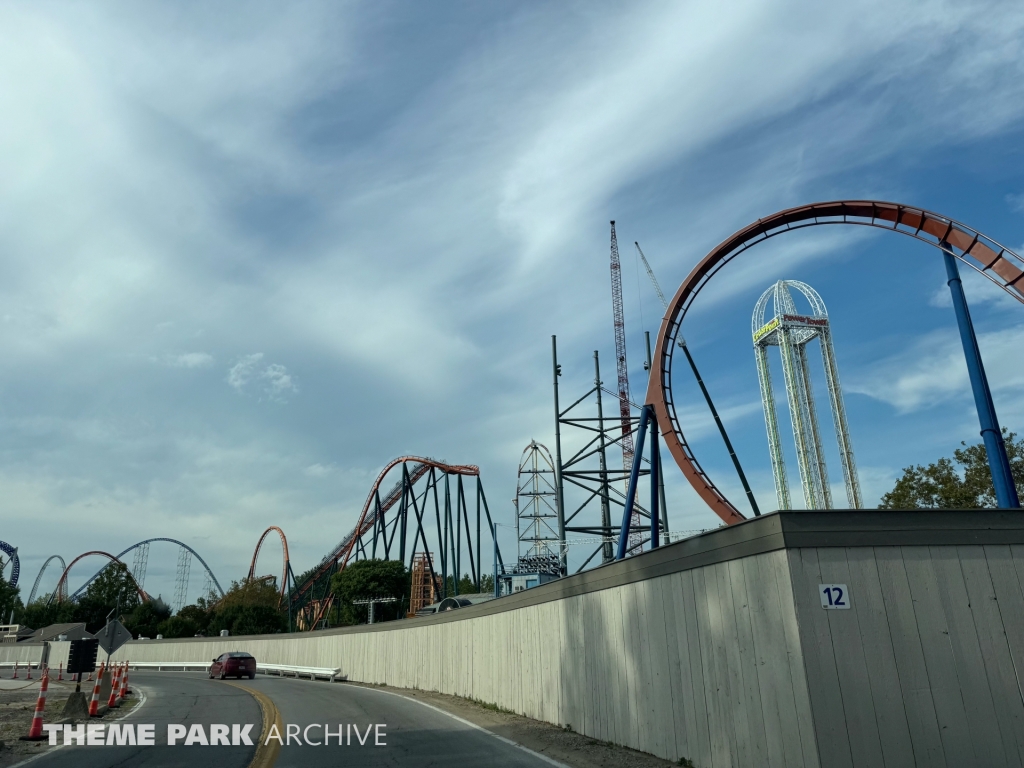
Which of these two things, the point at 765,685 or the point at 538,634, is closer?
the point at 765,685

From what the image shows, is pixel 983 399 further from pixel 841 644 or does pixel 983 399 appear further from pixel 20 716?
pixel 20 716

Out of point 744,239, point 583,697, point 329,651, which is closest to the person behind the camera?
point 583,697

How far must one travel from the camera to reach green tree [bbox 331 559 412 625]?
5794cm

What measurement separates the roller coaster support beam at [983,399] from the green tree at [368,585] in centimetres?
4905

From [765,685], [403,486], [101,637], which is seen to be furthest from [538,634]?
[403,486]

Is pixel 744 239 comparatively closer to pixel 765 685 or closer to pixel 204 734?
pixel 765 685

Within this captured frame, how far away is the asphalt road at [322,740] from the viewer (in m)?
9.51

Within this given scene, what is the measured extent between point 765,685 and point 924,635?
1.74m

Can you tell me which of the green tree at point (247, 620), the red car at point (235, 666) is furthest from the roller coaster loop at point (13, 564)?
the red car at point (235, 666)

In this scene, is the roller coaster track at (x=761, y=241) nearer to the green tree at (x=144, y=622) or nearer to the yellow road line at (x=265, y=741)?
the yellow road line at (x=265, y=741)

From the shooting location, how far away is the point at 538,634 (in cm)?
1402

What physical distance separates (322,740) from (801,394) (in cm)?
5844

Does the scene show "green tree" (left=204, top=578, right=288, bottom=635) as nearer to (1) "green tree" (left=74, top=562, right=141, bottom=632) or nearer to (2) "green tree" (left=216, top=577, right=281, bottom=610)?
(2) "green tree" (left=216, top=577, right=281, bottom=610)

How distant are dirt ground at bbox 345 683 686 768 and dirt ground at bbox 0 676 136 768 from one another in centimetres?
714
